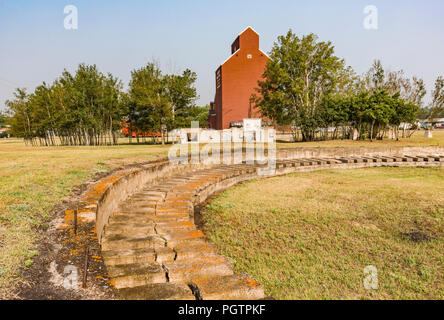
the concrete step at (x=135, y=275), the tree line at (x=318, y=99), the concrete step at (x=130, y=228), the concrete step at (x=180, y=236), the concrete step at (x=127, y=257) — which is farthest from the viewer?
the tree line at (x=318, y=99)

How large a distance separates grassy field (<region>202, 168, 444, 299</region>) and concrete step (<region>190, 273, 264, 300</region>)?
2.68ft

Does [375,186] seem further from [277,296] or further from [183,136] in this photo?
[183,136]

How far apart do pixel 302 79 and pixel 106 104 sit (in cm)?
2174

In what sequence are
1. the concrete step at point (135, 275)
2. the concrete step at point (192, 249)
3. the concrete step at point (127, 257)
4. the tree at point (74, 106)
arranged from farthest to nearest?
1. the tree at point (74, 106)
2. the concrete step at point (192, 249)
3. the concrete step at point (127, 257)
4. the concrete step at point (135, 275)

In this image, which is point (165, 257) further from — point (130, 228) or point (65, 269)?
point (130, 228)

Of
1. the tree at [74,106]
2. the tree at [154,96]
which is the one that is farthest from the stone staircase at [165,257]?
the tree at [74,106]

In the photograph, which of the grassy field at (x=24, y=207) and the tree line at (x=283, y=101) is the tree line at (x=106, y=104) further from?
the grassy field at (x=24, y=207)

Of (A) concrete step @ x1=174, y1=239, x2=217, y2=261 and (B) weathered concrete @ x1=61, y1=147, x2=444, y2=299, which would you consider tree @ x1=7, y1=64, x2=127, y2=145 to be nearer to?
(B) weathered concrete @ x1=61, y1=147, x2=444, y2=299

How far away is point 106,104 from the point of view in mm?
29625

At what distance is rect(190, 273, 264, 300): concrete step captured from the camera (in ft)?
6.50

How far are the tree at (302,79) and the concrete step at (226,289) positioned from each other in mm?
23282

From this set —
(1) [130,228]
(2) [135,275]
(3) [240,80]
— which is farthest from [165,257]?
(3) [240,80]

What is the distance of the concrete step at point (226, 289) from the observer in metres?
1.98
